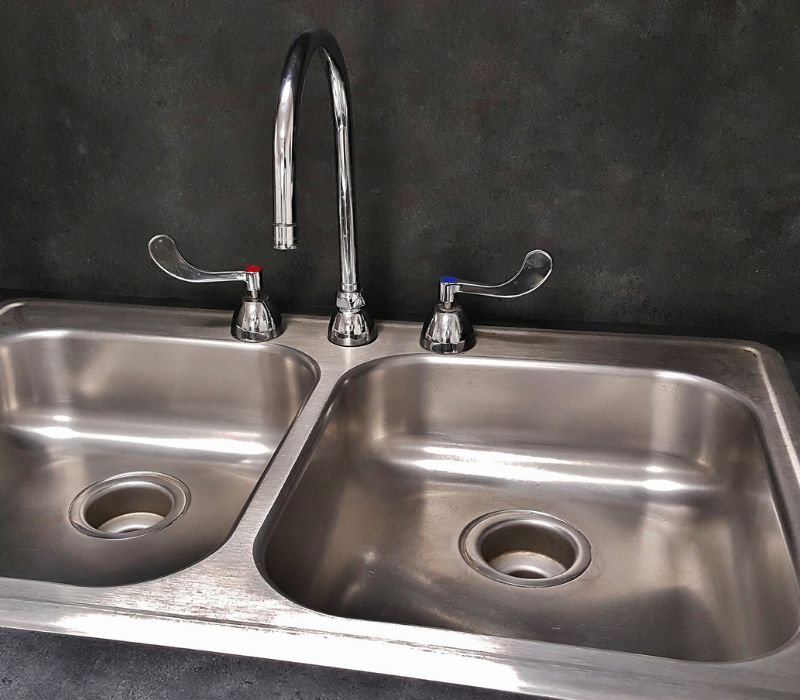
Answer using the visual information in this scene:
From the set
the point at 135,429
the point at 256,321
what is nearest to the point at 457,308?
the point at 256,321

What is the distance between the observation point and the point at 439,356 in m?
1.11

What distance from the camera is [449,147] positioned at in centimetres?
111

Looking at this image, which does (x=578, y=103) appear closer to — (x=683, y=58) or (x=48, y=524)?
(x=683, y=58)

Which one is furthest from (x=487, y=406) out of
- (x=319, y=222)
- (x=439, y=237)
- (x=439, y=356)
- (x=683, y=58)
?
(x=683, y=58)

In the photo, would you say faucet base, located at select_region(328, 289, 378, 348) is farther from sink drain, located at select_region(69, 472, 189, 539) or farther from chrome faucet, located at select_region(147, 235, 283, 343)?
sink drain, located at select_region(69, 472, 189, 539)

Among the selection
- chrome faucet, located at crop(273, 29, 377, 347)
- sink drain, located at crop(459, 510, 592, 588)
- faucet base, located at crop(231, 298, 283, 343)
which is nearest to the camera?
chrome faucet, located at crop(273, 29, 377, 347)

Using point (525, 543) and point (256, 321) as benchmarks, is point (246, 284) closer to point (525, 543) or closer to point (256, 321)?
point (256, 321)

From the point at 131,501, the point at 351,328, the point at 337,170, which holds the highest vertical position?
the point at 337,170

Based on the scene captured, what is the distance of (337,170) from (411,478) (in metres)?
0.41

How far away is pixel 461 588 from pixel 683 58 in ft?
2.24

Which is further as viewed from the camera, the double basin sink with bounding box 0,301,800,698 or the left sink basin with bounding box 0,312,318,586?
the left sink basin with bounding box 0,312,318,586

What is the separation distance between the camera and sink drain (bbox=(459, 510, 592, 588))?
1024mm

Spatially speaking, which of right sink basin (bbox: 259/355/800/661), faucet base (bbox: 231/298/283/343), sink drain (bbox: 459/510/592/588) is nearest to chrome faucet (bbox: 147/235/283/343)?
faucet base (bbox: 231/298/283/343)

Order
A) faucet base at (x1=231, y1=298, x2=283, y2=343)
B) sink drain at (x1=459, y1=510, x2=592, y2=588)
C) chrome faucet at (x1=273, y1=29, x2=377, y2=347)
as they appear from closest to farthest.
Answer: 1. chrome faucet at (x1=273, y1=29, x2=377, y2=347)
2. sink drain at (x1=459, y1=510, x2=592, y2=588)
3. faucet base at (x1=231, y1=298, x2=283, y2=343)
